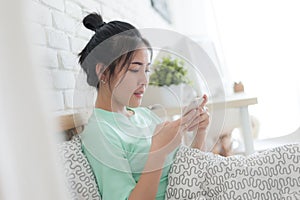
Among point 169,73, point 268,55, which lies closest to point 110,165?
point 169,73

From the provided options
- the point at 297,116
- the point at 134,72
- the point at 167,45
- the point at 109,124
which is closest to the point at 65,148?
the point at 109,124

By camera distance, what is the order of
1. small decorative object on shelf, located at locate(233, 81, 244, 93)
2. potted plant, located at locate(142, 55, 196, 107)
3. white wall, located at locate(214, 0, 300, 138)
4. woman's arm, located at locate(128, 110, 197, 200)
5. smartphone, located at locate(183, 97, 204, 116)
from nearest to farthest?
1. woman's arm, located at locate(128, 110, 197, 200)
2. smartphone, located at locate(183, 97, 204, 116)
3. potted plant, located at locate(142, 55, 196, 107)
4. small decorative object on shelf, located at locate(233, 81, 244, 93)
5. white wall, located at locate(214, 0, 300, 138)

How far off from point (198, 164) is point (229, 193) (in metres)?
0.10

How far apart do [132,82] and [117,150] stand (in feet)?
Result: 0.55

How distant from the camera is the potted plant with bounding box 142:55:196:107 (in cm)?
125

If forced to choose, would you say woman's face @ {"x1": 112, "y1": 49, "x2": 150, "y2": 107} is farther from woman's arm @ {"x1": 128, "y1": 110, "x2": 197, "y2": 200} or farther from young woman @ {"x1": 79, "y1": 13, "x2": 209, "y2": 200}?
woman's arm @ {"x1": 128, "y1": 110, "x2": 197, "y2": 200}

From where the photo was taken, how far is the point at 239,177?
107 cm

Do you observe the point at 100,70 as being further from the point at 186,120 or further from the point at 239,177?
the point at 239,177

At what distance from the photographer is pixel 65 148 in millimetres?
1070

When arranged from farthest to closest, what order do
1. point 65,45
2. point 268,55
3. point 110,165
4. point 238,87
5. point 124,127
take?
point 268,55 → point 238,87 → point 65,45 → point 124,127 → point 110,165

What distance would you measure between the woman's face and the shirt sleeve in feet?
0.30

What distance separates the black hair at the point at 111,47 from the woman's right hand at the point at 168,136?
0.18 meters

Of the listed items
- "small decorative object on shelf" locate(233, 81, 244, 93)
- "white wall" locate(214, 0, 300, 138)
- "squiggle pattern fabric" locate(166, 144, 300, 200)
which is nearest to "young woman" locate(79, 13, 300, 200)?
"squiggle pattern fabric" locate(166, 144, 300, 200)

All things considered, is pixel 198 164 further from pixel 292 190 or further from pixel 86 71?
pixel 86 71
